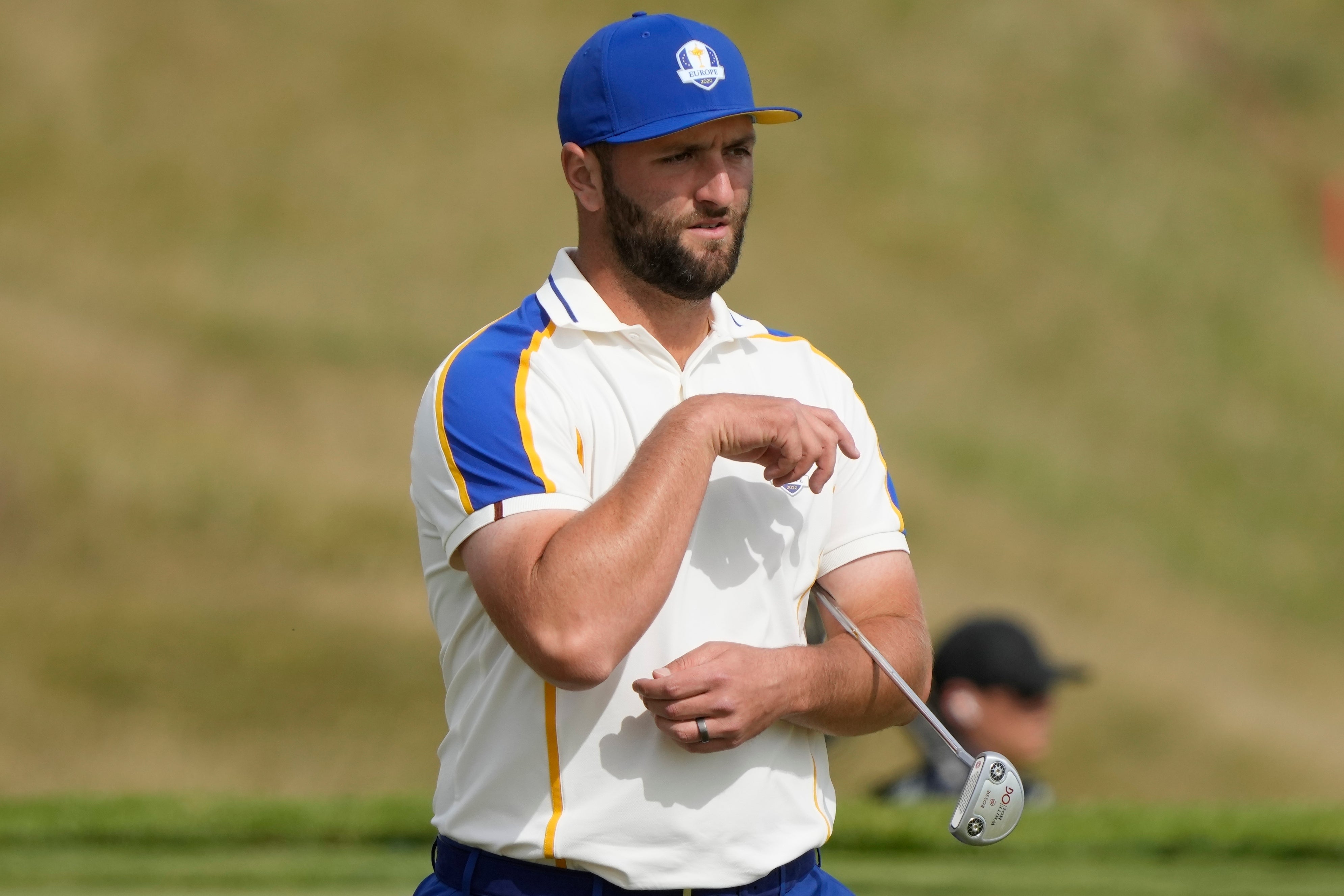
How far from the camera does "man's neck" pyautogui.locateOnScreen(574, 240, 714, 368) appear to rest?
2.18m

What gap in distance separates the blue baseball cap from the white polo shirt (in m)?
0.21

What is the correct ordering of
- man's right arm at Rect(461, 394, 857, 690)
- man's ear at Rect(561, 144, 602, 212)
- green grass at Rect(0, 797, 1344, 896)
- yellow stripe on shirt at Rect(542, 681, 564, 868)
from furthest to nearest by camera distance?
green grass at Rect(0, 797, 1344, 896), man's ear at Rect(561, 144, 602, 212), yellow stripe on shirt at Rect(542, 681, 564, 868), man's right arm at Rect(461, 394, 857, 690)

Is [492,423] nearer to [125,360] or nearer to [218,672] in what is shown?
[218,672]

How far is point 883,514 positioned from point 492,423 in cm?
57

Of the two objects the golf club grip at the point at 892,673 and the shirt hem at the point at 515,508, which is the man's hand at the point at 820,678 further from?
the shirt hem at the point at 515,508

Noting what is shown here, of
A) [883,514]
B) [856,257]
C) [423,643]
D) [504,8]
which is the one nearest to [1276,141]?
[856,257]

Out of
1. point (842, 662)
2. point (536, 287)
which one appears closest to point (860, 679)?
point (842, 662)

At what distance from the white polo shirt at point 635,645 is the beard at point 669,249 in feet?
0.24

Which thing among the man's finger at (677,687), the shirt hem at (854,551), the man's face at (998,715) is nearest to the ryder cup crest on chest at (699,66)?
the shirt hem at (854,551)

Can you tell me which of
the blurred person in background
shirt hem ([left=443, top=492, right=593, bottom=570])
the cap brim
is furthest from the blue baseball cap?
the blurred person in background

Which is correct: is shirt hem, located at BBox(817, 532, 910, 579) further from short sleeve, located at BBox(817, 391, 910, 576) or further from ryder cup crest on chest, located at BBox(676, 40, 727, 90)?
ryder cup crest on chest, located at BBox(676, 40, 727, 90)

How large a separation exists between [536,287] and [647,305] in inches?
460

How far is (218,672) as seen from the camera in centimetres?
1016

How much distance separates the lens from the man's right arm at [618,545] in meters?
1.86
